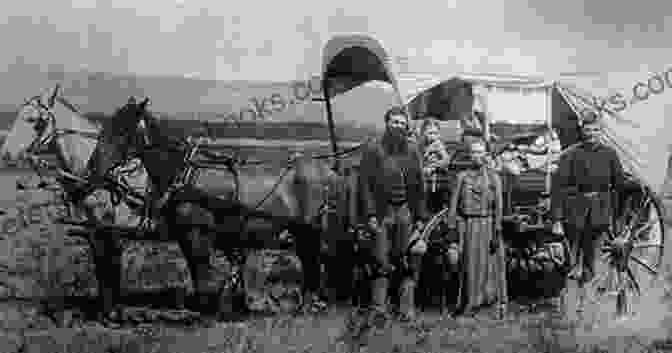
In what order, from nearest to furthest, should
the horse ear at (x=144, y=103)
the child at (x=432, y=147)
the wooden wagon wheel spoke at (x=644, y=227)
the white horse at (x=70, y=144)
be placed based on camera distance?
the white horse at (x=70, y=144) < the horse ear at (x=144, y=103) < the child at (x=432, y=147) < the wooden wagon wheel spoke at (x=644, y=227)

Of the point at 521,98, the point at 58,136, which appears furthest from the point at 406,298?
the point at 58,136

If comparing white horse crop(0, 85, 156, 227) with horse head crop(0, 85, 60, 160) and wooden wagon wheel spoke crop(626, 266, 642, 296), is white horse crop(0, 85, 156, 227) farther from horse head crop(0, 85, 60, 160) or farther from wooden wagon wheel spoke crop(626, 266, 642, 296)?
wooden wagon wheel spoke crop(626, 266, 642, 296)

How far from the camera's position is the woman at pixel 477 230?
5.56 metres

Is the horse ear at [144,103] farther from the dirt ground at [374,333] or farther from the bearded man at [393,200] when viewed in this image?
the bearded man at [393,200]

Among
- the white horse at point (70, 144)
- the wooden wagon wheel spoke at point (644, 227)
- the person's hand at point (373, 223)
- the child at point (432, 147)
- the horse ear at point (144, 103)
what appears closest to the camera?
the white horse at point (70, 144)

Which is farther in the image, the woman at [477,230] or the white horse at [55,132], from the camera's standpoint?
the woman at [477,230]

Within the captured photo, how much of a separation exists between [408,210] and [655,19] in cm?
280

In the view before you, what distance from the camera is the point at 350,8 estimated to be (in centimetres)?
552

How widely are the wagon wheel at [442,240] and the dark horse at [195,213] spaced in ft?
3.00

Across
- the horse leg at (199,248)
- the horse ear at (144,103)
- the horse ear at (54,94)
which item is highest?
the horse ear at (54,94)

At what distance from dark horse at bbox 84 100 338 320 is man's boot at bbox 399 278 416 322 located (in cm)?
72

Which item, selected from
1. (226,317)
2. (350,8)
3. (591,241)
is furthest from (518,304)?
(350,8)

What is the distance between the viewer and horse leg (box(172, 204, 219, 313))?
17.1ft

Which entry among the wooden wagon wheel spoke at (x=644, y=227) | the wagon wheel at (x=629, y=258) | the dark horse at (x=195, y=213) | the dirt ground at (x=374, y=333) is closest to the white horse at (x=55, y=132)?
the dark horse at (x=195, y=213)
